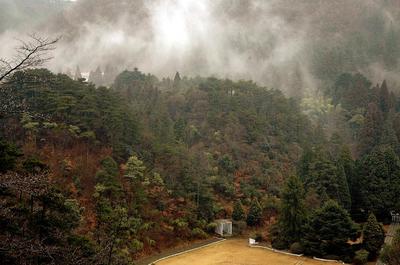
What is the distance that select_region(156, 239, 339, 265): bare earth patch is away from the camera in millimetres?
28141

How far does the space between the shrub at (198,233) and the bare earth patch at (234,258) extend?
5.69 ft

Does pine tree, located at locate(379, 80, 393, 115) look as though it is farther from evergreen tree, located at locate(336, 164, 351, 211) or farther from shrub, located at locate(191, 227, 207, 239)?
shrub, located at locate(191, 227, 207, 239)

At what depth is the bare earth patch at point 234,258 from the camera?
28.1 metres

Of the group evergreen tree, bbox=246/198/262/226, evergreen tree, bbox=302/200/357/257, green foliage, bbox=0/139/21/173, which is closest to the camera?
green foliage, bbox=0/139/21/173

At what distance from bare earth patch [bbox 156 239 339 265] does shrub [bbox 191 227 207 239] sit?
5.69ft

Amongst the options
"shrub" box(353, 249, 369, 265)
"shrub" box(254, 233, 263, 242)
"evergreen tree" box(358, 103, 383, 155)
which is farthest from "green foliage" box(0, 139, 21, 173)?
"evergreen tree" box(358, 103, 383, 155)

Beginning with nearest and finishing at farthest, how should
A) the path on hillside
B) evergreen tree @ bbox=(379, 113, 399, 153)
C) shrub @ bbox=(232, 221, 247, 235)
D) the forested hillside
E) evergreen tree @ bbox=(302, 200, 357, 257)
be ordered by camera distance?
the path on hillside, the forested hillside, evergreen tree @ bbox=(302, 200, 357, 257), shrub @ bbox=(232, 221, 247, 235), evergreen tree @ bbox=(379, 113, 399, 153)

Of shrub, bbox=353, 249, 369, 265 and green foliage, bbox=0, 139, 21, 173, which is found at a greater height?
green foliage, bbox=0, 139, 21, 173

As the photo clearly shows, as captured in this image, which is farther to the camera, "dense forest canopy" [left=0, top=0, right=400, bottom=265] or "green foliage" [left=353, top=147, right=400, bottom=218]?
"green foliage" [left=353, top=147, right=400, bottom=218]

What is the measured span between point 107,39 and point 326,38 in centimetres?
6208

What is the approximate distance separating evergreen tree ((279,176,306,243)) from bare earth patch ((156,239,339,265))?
2108mm

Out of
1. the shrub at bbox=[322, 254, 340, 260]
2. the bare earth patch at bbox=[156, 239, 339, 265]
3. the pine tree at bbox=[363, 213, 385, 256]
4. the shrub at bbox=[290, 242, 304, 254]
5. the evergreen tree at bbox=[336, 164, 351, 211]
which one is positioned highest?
the evergreen tree at bbox=[336, 164, 351, 211]

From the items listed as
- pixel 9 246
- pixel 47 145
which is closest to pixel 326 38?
pixel 47 145

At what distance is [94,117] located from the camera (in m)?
34.4
